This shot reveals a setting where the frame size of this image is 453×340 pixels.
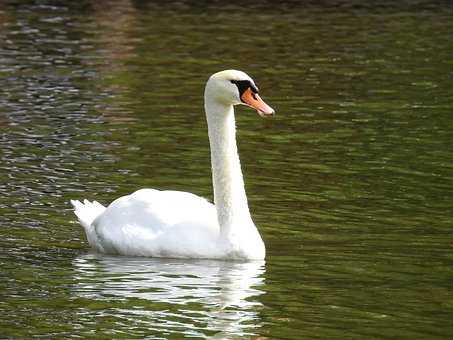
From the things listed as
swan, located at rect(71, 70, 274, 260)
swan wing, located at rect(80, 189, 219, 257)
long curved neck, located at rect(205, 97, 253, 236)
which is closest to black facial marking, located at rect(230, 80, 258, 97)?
swan, located at rect(71, 70, 274, 260)

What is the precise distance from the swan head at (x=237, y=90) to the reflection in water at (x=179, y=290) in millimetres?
1279

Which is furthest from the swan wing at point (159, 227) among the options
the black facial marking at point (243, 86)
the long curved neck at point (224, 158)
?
the black facial marking at point (243, 86)

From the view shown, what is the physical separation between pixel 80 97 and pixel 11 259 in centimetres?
904

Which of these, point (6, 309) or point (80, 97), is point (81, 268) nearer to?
point (6, 309)

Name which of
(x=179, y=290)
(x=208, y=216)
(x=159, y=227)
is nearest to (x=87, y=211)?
(x=159, y=227)

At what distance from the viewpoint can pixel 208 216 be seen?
13.6 metres

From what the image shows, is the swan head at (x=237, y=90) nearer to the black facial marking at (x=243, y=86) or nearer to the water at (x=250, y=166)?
the black facial marking at (x=243, y=86)

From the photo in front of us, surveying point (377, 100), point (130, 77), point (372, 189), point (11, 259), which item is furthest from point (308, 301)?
point (130, 77)

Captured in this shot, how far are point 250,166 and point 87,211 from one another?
3.69 meters

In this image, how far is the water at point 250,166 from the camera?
38.1 feet

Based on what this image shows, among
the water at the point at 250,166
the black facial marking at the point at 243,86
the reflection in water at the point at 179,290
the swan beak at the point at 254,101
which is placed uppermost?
Answer: the black facial marking at the point at 243,86

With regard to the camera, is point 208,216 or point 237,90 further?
point 208,216

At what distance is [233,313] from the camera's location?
37.8 feet

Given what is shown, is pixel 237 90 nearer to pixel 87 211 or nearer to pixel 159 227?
pixel 159 227
